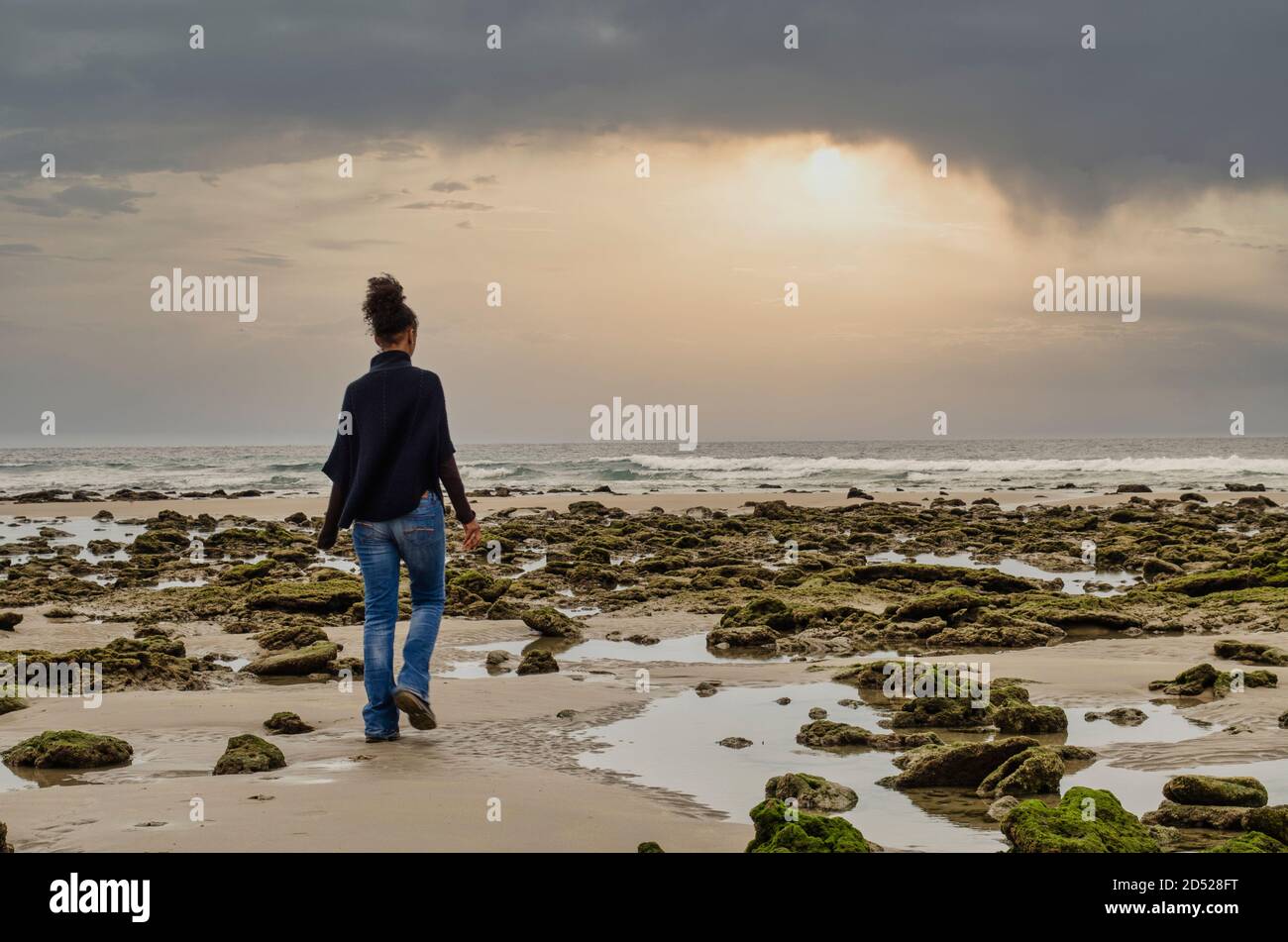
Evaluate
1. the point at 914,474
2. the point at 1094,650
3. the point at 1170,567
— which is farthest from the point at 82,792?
the point at 914,474

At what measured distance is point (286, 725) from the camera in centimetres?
718

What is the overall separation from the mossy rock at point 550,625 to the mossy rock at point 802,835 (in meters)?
7.87

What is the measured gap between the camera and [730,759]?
21.4ft

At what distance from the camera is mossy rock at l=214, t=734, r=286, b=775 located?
19.7ft

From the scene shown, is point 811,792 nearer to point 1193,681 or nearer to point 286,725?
point 286,725

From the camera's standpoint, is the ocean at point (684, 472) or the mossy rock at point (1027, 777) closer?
the mossy rock at point (1027, 777)

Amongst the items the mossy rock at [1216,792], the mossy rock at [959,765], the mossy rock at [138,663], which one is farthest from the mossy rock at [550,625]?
the mossy rock at [1216,792]

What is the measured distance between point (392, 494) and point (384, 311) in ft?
3.84

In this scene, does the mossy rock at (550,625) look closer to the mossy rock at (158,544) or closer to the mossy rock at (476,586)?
the mossy rock at (476,586)

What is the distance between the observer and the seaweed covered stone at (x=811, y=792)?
542cm

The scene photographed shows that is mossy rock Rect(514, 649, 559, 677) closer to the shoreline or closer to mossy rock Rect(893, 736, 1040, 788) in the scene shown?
mossy rock Rect(893, 736, 1040, 788)

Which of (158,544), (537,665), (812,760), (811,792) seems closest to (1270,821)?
(811,792)

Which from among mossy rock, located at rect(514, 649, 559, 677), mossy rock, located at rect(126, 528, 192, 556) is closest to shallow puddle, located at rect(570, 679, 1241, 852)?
mossy rock, located at rect(514, 649, 559, 677)

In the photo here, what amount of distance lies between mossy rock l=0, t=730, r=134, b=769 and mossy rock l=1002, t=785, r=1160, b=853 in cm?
479
